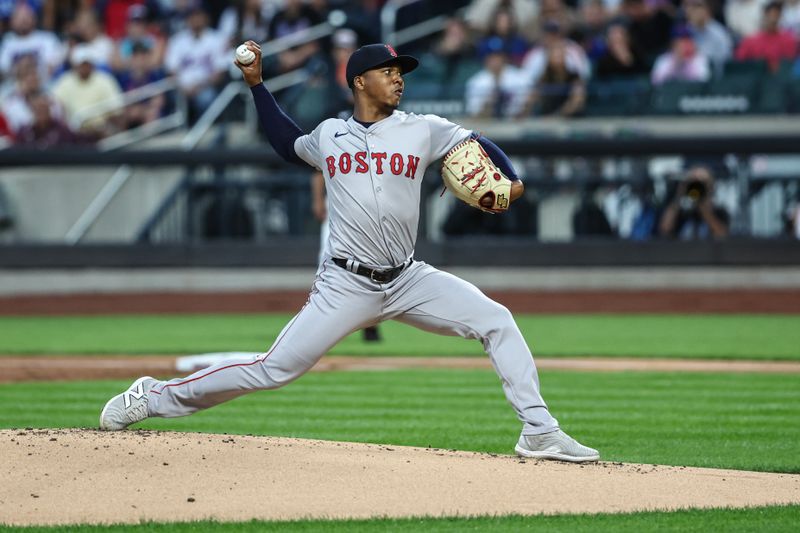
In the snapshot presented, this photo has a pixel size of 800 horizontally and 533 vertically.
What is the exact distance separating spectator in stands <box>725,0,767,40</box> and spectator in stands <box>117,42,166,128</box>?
7.68m

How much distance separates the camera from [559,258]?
15.7 m

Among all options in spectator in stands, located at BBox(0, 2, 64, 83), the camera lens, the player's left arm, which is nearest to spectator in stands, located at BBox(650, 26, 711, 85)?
the camera lens

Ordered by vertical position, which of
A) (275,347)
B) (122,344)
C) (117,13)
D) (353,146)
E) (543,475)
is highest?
(117,13)

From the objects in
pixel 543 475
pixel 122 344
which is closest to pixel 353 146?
pixel 543 475

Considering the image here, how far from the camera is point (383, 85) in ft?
18.8

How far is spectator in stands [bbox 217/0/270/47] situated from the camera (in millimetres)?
18953

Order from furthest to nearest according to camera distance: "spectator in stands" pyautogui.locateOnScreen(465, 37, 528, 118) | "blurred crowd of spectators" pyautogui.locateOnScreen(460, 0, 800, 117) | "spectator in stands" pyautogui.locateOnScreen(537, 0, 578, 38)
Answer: "spectator in stands" pyautogui.locateOnScreen(537, 0, 578, 38) < "spectator in stands" pyautogui.locateOnScreen(465, 37, 528, 118) < "blurred crowd of spectators" pyautogui.locateOnScreen(460, 0, 800, 117)

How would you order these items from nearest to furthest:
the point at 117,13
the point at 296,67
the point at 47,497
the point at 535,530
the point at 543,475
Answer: the point at 535,530, the point at 47,497, the point at 543,475, the point at 296,67, the point at 117,13

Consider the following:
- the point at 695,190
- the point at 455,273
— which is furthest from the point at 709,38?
the point at 455,273

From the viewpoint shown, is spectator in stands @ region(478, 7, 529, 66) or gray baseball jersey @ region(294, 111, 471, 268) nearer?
gray baseball jersey @ region(294, 111, 471, 268)

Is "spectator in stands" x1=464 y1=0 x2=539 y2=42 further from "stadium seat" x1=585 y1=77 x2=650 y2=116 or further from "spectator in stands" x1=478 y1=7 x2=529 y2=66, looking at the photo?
"stadium seat" x1=585 y1=77 x2=650 y2=116

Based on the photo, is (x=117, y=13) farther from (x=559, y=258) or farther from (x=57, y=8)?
(x=559, y=258)

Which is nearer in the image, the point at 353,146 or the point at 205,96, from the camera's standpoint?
the point at 353,146

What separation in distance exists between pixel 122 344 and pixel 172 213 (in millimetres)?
4070
